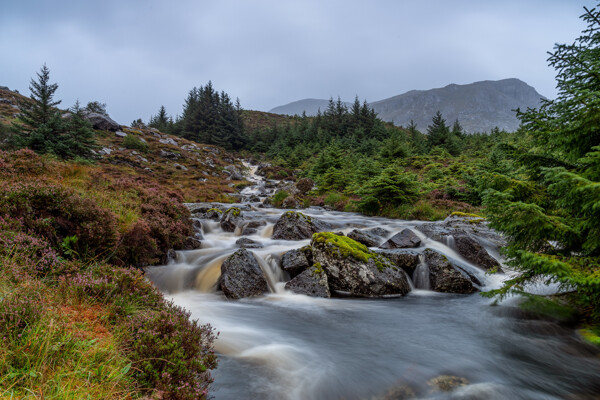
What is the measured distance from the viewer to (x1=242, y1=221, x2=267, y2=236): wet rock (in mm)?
12355

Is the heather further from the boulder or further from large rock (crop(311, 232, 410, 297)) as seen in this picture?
the boulder

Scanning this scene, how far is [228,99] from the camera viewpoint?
6738cm

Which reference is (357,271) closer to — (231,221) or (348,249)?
(348,249)

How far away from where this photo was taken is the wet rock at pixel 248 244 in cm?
1012

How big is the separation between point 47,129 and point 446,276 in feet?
73.4

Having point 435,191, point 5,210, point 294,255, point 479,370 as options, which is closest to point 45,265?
point 5,210

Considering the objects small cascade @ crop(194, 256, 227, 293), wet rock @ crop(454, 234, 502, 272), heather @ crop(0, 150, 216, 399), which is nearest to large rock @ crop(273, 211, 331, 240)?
small cascade @ crop(194, 256, 227, 293)

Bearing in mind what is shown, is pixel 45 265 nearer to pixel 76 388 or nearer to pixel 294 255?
pixel 76 388

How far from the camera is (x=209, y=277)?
779cm

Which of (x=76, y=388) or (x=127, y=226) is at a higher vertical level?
(x=127, y=226)

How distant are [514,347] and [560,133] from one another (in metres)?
3.53

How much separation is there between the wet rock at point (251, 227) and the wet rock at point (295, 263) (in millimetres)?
4273

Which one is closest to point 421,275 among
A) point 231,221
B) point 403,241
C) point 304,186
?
point 403,241

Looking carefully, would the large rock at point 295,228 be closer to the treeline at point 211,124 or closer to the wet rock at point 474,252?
the wet rock at point 474,252
